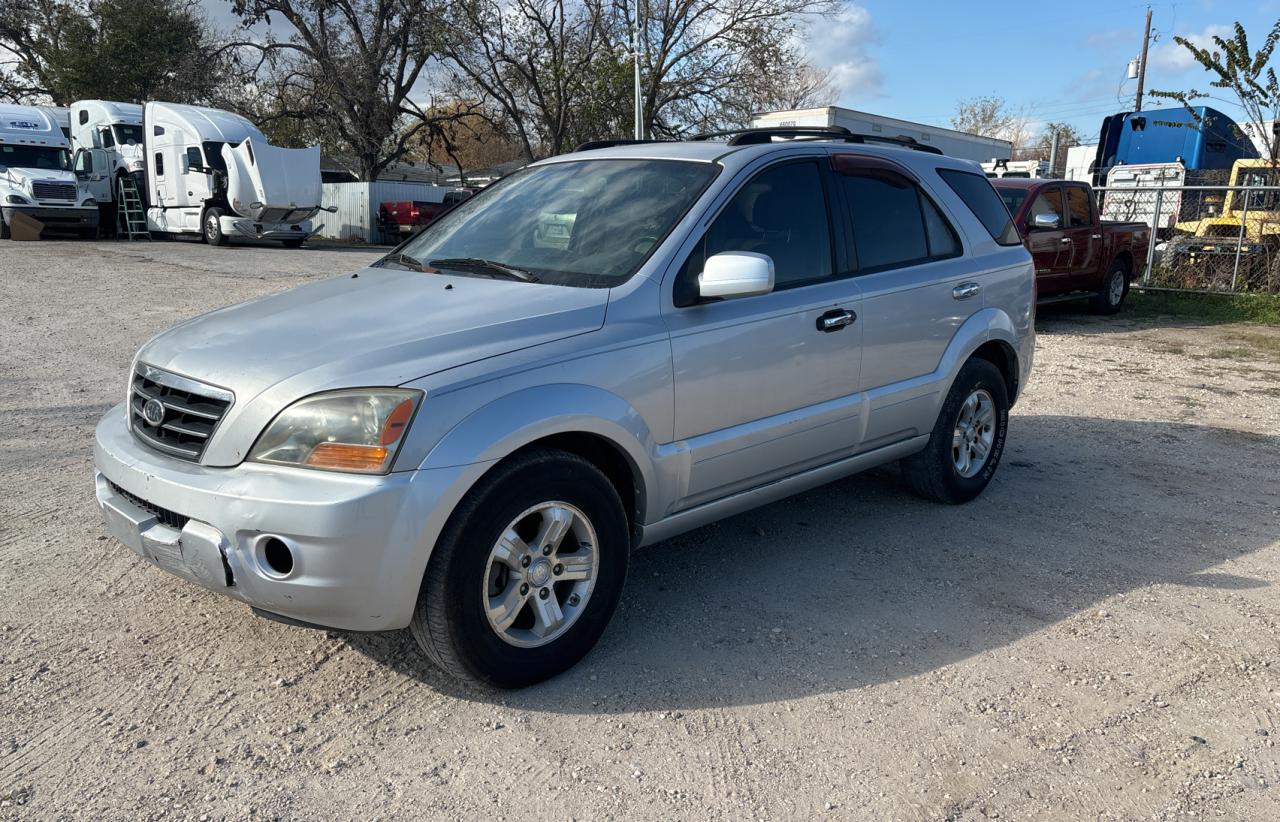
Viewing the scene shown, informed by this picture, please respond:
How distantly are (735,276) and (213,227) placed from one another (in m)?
22.7

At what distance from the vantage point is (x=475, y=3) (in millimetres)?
32125

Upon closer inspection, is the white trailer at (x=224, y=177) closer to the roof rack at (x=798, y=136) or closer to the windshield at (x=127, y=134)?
the windshield at (x=127, y=134)

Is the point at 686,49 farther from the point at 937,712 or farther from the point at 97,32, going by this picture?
the point at 937,712

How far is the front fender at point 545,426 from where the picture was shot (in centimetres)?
286

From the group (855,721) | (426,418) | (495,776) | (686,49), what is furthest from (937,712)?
(686,49)

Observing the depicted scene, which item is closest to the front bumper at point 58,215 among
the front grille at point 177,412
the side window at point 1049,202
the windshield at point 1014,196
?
the windshield at point 1014,196

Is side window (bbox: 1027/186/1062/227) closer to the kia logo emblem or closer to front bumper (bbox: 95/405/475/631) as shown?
front bumper (bbox: 95/405/475/631)

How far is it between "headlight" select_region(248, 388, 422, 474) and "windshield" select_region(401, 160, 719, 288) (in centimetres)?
97

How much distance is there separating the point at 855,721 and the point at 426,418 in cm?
166

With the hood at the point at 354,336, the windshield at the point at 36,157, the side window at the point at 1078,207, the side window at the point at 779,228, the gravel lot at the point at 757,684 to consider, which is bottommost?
the gravel lot at the point at 757,684

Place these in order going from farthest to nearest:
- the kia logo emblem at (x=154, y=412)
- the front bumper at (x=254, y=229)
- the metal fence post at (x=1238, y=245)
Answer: the front bumper at (x=254, y=229), the metal fence post at (x=1238, y=245), the kia logo emblem at (x=154, y=412)

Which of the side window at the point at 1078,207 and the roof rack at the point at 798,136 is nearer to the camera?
the roof rack at the point at 798,136

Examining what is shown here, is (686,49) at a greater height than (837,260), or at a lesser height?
greater

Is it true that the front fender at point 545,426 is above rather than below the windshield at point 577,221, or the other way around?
below
